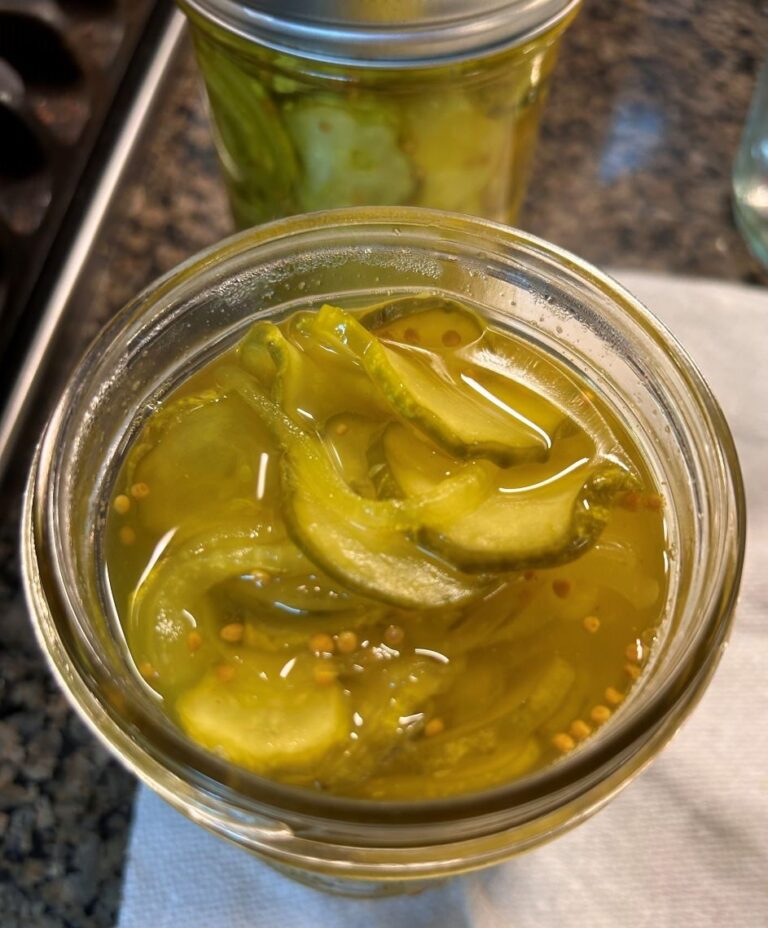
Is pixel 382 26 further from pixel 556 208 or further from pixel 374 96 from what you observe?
pixel 556 208

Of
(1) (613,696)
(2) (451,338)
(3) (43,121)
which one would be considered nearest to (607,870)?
(1) (613,696)

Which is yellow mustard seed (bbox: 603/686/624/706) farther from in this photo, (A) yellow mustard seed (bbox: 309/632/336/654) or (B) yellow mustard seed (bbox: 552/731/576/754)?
(A) yellow mustard seed (bbox: 309/632/336/654)

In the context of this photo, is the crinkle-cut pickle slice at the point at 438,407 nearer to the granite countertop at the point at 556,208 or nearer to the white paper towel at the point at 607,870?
the white paper towel at the point at 607,870

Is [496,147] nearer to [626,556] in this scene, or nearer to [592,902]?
[626,556]

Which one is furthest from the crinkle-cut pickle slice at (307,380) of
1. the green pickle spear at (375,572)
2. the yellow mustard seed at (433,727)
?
the yellow mustard seed at (433,727)

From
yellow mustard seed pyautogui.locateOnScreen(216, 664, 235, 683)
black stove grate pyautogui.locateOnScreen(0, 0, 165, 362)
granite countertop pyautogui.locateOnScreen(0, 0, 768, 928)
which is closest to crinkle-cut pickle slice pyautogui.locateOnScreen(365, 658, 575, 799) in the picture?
yellow mustard seed pyautogui.locateOnScreen(216, 664, 235, 683)
